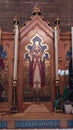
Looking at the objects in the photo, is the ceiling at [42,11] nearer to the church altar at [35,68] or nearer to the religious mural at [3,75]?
the church altar at [35,68]

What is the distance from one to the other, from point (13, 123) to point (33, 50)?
7.17 ft

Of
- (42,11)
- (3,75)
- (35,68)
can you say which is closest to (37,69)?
(35,68)

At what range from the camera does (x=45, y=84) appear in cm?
688

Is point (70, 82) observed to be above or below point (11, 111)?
above

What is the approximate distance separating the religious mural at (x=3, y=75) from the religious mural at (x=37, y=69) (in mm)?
441

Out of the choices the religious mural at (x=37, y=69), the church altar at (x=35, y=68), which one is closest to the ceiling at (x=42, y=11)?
the church altar at (x=35, y=68)

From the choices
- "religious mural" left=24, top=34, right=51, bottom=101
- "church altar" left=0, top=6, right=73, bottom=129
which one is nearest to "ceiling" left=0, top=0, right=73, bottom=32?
"church altar" left=0, top=6, right=73, bottom=129

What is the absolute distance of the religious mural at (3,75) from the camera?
22.2ft

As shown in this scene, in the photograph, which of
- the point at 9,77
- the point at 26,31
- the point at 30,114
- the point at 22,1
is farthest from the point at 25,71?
the point at 22,1

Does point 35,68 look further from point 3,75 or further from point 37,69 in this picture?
point 3,75

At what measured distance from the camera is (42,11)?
30.0 feet

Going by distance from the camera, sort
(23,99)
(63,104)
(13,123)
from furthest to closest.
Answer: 1. (23,99)
2. (63,104)
3. (13,123)

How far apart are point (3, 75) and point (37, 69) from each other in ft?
2.61

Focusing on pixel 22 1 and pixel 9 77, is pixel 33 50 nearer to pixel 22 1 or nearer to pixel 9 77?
pixel 9 77
